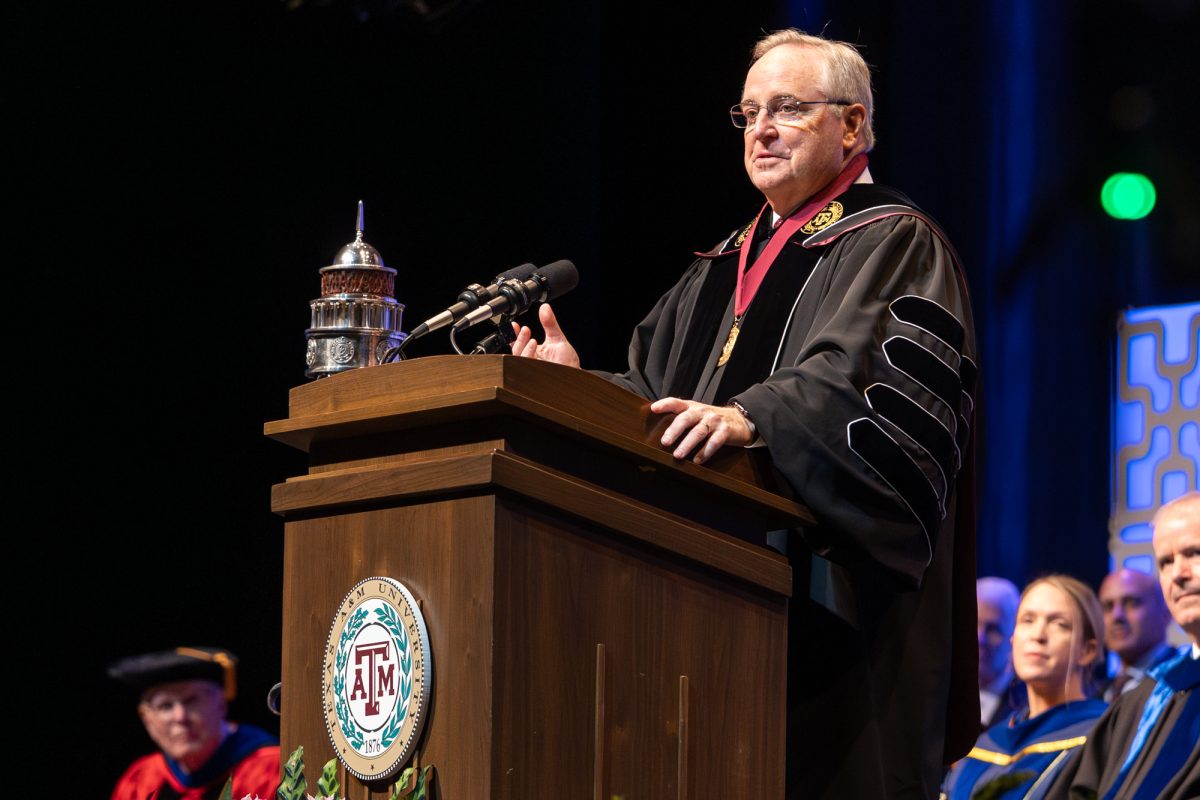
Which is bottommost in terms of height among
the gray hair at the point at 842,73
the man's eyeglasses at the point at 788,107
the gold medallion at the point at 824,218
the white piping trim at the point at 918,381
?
the white piping trim at the point at 918,381

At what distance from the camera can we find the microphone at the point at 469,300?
7.74 ft

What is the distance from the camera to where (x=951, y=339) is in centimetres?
Answer: 255

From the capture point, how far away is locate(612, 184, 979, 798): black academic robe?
2.36m

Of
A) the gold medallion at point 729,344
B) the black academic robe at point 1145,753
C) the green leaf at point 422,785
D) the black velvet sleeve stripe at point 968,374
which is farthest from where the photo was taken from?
the black academic robe at point 1145,753

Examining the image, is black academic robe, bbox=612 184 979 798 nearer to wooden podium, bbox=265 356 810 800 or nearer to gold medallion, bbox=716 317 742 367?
gold medallion, bbox=716 317 742 367

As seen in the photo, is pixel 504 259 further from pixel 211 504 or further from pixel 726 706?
pixel 726 706

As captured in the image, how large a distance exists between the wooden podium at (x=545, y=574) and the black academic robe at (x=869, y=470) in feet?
0.42

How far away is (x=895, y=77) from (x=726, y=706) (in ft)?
15.6

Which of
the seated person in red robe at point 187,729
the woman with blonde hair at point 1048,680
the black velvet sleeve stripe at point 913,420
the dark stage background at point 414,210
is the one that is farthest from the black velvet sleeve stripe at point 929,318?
the seated person in red robe at point 187,729

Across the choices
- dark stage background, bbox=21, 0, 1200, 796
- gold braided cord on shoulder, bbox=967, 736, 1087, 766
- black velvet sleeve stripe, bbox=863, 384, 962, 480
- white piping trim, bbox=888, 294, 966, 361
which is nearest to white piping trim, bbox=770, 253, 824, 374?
white piping trim, bbox=888, 294, 966, 361

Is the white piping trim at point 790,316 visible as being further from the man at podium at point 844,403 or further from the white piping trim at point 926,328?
the white piping trim at point 926,328

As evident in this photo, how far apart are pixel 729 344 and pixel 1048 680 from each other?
2.54 metres

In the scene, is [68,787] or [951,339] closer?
[951,339]

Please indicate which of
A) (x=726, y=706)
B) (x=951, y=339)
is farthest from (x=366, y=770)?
(x=951, y=339)
